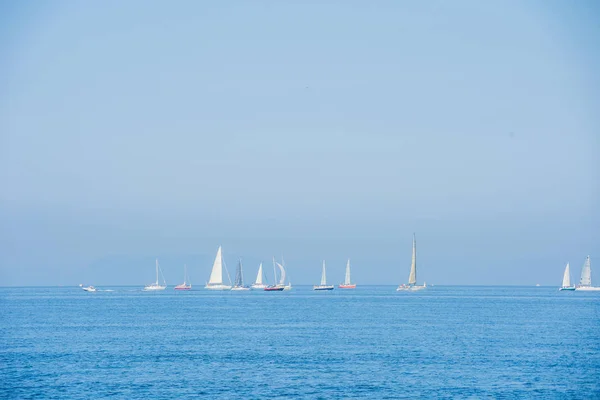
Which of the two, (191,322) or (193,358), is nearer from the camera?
(193,358)

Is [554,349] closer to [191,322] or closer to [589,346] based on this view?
[589,346]

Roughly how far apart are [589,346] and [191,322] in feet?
188

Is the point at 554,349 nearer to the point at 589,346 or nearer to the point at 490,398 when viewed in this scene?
the point at 589,346

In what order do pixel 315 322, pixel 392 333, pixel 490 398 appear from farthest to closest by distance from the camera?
pixel 315 322
pixel 392 333
pixel 490 398

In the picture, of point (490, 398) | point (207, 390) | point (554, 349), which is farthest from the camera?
point (554, 349)

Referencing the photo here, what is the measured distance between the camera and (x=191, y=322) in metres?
115

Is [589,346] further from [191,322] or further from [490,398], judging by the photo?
[191,322]

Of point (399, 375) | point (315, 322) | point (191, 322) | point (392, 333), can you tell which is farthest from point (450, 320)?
point (399, 375)

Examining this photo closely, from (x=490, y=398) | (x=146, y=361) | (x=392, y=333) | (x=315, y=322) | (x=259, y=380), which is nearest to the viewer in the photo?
(x=490, y=398)

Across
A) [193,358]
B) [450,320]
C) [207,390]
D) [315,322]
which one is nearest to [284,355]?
[193,358]

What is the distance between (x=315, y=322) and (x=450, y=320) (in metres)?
21.5

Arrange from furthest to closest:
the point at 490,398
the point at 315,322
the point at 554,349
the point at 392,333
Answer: the point at 315,322 < the point at 392,333 < the point at 554,349 < the point at 490,398

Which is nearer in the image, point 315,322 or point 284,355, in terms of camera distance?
point 284,355

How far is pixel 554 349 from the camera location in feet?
252
